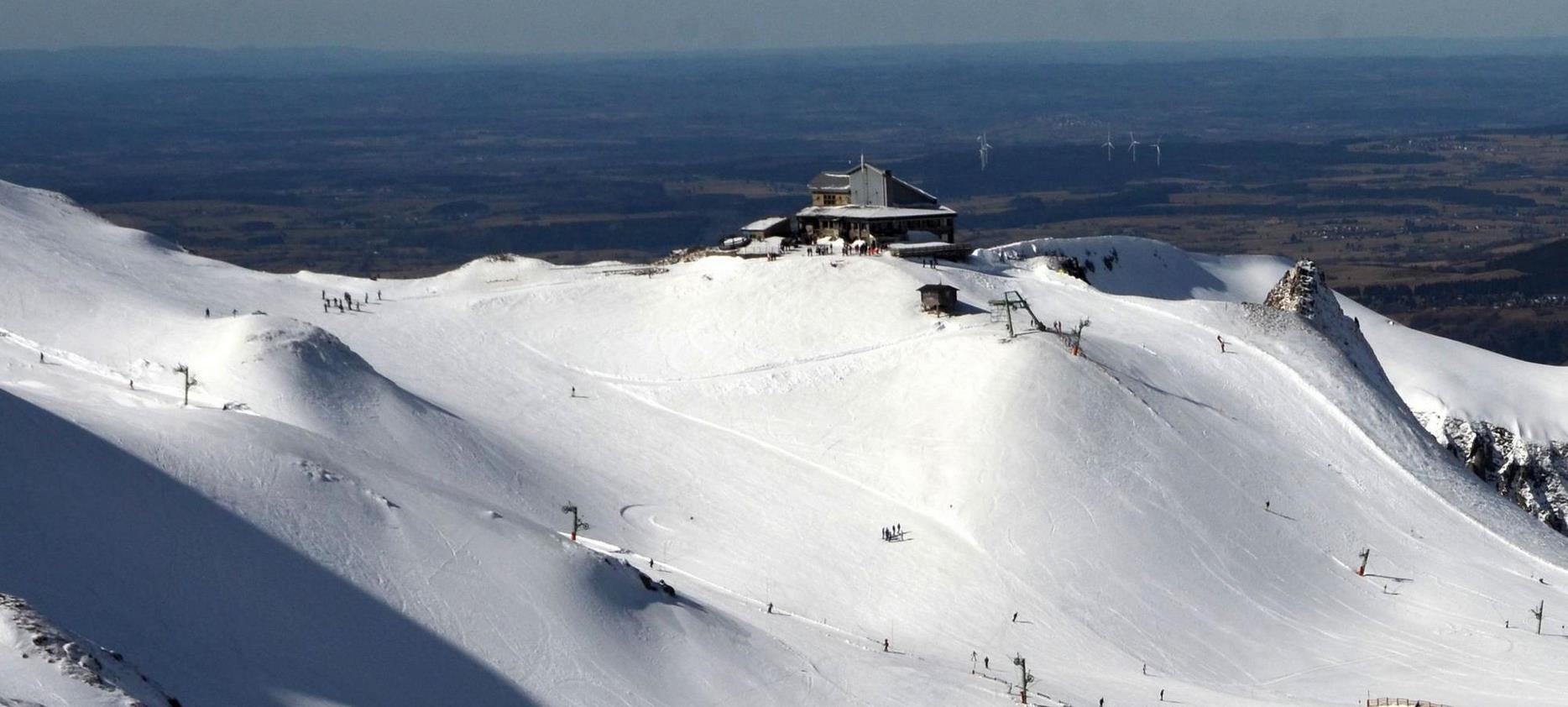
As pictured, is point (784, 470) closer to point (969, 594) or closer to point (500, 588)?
point (969, 594)

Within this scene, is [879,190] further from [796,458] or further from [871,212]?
[796,458]

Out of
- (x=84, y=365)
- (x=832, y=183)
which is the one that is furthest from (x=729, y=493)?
(x=832, y=183)

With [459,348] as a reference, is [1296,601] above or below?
below

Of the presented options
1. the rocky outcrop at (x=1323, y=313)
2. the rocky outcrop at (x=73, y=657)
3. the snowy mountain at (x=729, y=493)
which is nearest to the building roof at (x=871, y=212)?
the snowy mountain at (x=729, y=493)

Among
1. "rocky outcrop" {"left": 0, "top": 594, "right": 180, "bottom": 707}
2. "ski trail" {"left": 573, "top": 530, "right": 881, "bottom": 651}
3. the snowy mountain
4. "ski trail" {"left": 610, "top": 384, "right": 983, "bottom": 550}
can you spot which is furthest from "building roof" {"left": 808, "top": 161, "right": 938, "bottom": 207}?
"rocky outcrop" {"left": 0, "top": 594, "right": 180, "bottom": 707}

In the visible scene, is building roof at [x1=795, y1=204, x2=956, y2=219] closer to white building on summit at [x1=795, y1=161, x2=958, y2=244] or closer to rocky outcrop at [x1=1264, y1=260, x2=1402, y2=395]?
white building on summit at [x1=795, y1=161, x2=958, y2=244]

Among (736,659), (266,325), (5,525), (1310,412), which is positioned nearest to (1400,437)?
(1310,412)
